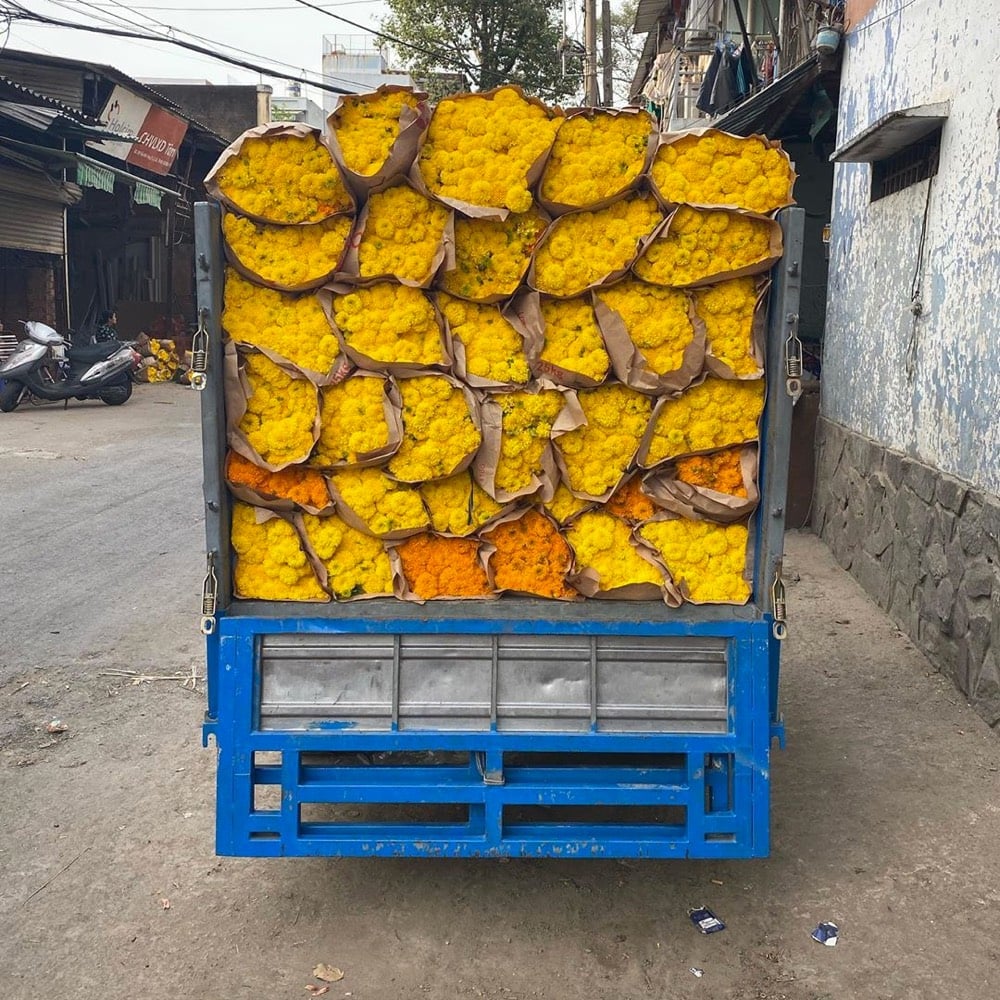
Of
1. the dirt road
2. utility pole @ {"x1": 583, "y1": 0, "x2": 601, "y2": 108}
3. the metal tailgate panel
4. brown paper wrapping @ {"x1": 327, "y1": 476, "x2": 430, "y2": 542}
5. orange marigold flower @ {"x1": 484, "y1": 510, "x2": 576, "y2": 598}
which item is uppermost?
A: utility pole @ {"x1": 583, "y1": 0, "x2": 601, "y2": 108}

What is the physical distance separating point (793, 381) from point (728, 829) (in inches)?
57.2

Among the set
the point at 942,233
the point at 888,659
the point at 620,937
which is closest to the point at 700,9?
the point at 942,233

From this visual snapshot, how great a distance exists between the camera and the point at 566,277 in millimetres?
3264

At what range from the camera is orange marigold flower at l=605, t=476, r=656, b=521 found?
3406mm

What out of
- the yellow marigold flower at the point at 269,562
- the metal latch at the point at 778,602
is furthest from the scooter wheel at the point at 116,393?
the metal latch at the point at 778,602

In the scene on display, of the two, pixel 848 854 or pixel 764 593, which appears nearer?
pixel 764 593

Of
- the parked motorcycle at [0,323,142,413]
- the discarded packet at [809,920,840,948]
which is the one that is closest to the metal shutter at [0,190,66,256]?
the parked motorcycle at [0,323,142,413]

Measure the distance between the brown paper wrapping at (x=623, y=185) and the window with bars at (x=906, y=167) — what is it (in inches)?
152

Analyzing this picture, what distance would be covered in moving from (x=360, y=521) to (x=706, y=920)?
1730 millimetres

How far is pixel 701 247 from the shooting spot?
3.22m

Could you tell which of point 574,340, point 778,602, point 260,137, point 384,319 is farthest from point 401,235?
point 778,602

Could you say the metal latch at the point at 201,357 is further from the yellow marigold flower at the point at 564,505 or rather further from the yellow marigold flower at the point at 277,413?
the yellow marigold flower at the point at 564,505

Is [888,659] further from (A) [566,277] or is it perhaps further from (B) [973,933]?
(A) [566,277]

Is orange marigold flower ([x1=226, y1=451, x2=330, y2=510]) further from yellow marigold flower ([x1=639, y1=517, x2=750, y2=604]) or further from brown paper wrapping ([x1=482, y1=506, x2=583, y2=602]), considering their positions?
yellow marigold flower ([x1=639, y1=517, x2=750, y2=604])
